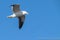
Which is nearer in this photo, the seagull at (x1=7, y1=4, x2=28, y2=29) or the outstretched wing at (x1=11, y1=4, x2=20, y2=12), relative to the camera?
the seagull at (x1=7, y1=4, x2=28, y2=29)

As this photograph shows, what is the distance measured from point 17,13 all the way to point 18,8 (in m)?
0.59

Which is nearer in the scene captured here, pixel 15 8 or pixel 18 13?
pixel 18 13

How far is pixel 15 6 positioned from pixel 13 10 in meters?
0.29

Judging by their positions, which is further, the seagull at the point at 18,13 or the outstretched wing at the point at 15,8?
the outstretched wing at the point at 15,8

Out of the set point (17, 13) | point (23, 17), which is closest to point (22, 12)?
point (17, 13)

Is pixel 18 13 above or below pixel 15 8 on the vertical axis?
below

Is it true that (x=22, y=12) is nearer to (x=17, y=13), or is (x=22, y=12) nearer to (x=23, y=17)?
(x=17, y=13)

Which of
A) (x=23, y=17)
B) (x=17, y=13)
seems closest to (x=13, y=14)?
(x=17, y=13)

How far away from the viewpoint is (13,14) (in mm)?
8922

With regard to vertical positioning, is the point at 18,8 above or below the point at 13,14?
above

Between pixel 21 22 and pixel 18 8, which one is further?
pixel 21 22

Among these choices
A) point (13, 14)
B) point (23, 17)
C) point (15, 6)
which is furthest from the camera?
point (23, 17)

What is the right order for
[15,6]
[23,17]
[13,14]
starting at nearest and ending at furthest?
[13,14], [15,6], [23,17]

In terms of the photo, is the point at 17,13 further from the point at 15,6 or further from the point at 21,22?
the point at 21,22
